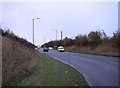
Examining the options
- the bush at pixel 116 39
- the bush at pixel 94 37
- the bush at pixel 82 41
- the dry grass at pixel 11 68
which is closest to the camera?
the dry grass at pixel 11 68

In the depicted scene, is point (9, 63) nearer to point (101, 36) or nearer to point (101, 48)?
point (101, 48)

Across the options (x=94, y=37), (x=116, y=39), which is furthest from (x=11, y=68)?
(x=94, y=37)

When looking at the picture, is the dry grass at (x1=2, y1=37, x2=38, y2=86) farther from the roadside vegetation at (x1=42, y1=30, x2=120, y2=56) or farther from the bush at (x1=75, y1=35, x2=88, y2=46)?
the bush at (x1=75, y1=35, x2=88, y2=46)

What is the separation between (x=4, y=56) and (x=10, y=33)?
44.7 ft

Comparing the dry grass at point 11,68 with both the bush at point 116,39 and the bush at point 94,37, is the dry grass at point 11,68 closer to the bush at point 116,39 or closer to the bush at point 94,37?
the bush at point 116,39

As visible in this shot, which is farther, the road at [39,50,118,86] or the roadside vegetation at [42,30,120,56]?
the roadside vegetation at [42,30,120,56]

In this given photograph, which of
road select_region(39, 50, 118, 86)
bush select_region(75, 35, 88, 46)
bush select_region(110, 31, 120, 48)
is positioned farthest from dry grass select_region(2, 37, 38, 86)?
bush select_region(75, 35, 88, 46)

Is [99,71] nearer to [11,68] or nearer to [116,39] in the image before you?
[11,68]

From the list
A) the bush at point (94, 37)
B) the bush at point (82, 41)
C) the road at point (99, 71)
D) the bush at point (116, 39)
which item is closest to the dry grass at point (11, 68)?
the road at point (99, 71)

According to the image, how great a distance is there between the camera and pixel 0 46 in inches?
692

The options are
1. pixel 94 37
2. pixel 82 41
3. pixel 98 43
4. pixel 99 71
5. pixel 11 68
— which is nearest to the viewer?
pixel 11 68

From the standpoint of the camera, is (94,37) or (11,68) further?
(94,37)

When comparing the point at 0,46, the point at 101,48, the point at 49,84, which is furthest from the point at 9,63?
the point at 101,48

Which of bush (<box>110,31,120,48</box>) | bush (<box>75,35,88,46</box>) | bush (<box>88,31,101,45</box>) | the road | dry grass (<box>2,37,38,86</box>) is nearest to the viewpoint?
dry grass (<box>2,37,38,86</box>)
